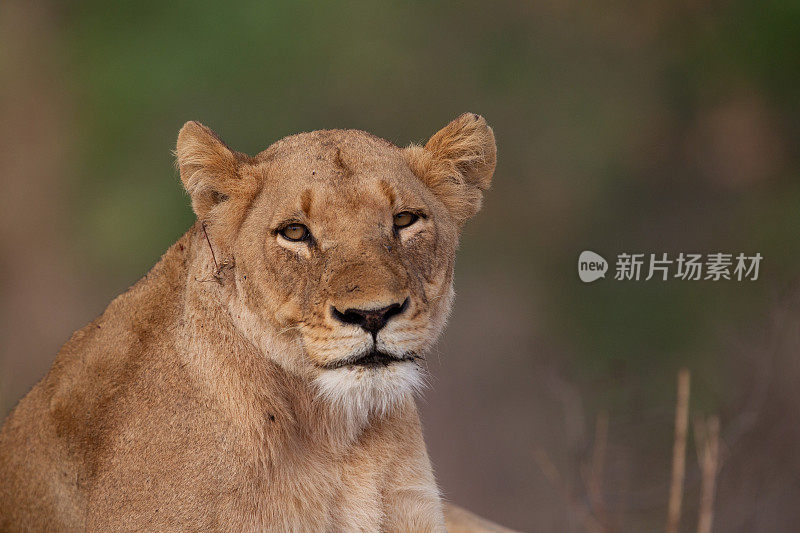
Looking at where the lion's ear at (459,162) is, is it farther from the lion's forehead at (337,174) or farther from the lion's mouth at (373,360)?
the lion's mouth at (373,360)

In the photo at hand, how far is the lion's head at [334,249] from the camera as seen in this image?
3.12 m

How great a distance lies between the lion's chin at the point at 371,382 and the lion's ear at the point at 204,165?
70cm

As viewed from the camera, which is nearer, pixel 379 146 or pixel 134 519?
pixel 134 519

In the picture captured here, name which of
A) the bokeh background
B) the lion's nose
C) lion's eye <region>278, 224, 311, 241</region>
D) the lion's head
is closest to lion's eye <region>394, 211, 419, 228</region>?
the lion's head

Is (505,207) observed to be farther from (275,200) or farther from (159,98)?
(275,200)

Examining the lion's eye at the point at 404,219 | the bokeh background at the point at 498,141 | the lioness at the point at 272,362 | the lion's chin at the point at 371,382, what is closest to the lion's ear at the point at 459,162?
the lioness at the point at 272,362

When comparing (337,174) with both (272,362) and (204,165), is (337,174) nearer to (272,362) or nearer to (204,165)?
(204,165)

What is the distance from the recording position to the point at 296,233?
335 centimetres

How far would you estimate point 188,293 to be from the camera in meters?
3.55

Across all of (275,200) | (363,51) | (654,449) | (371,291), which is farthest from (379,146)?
(363,51)

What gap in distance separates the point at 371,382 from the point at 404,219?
0.58 metres

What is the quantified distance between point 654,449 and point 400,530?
8115mm

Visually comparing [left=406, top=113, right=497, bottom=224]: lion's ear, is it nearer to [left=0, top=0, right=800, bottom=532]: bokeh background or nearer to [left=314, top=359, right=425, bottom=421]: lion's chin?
[left=314, top=359, right=425, bottom=421]: lion's chin

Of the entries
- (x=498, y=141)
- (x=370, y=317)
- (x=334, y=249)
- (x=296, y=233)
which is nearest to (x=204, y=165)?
(x=296, y=233)
